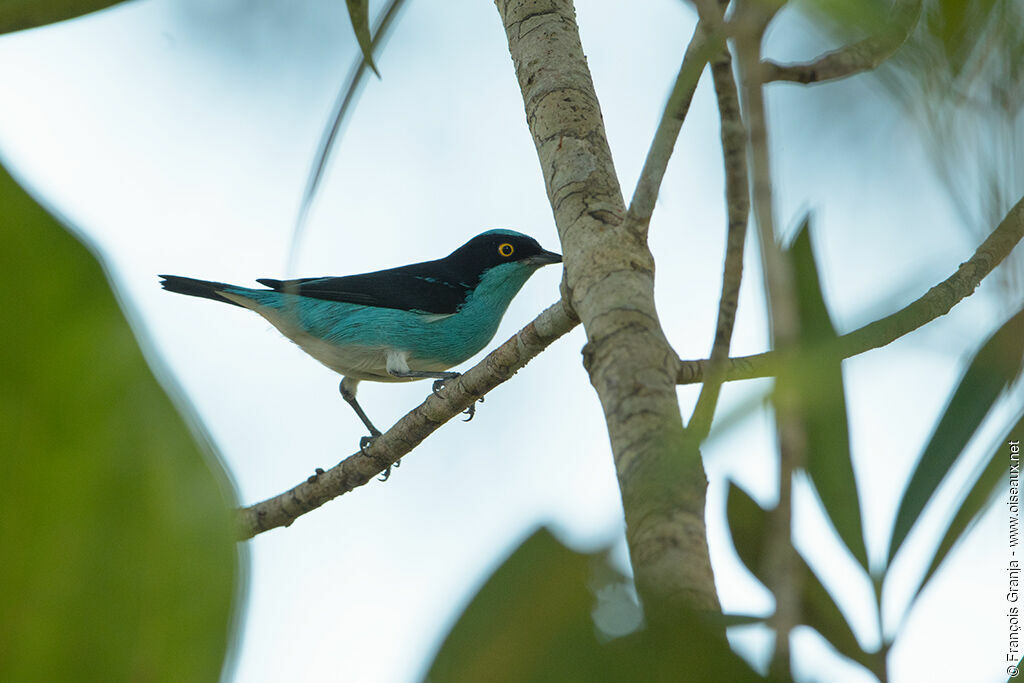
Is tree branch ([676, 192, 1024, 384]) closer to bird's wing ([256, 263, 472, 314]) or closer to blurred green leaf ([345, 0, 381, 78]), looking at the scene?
blurred green leaf ([345, 0, 381, 78])

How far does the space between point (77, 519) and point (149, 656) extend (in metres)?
0.09

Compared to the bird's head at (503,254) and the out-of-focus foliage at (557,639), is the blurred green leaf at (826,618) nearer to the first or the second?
the out-of-focus foliage at (557,639)

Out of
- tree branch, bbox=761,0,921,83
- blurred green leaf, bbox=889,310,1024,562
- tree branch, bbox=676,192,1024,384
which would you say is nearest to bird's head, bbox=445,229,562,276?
tree branch, bbox=676,192,1024,384

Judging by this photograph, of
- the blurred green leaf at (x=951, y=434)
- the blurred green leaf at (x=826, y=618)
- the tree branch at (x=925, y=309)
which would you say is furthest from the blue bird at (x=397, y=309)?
the blurred green leaf at (x=826, y=618)

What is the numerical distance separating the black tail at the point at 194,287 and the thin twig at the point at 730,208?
5.00m

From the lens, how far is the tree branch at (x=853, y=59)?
2.29 feet

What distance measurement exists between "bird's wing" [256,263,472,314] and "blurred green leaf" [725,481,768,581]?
4674 mm

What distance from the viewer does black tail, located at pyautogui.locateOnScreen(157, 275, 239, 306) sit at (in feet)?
18.0

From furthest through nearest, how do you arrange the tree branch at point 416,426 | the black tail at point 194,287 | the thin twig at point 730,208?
the black tail at point 194,287, the tree branch at point 416,426, the thin twig at point 730,208

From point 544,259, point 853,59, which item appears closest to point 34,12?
point 853,59

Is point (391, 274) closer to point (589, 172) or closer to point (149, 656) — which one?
point (589, 172)

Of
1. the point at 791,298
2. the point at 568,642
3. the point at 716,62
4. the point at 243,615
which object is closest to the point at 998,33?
the point at 791,298

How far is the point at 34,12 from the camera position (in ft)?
3.50

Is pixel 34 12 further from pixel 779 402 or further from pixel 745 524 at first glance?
pixel 745 524
